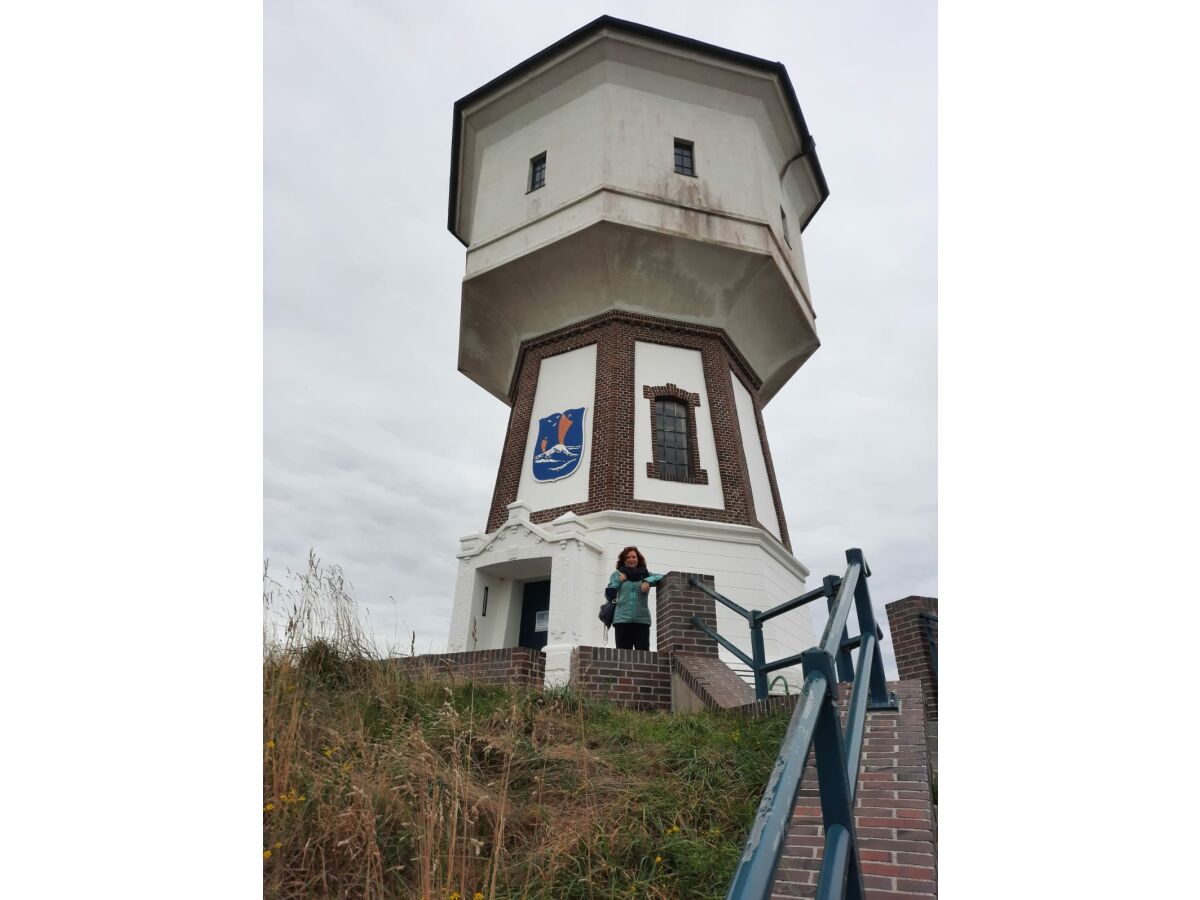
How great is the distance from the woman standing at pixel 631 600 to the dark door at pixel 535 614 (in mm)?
5041

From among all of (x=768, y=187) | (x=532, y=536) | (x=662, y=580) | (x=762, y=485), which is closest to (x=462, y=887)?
(x=662, y=580)

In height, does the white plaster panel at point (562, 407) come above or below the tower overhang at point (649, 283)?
below

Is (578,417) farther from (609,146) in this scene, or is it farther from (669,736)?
(669,736)

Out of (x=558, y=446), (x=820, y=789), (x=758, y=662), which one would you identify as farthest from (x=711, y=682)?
(x=558, y=446)

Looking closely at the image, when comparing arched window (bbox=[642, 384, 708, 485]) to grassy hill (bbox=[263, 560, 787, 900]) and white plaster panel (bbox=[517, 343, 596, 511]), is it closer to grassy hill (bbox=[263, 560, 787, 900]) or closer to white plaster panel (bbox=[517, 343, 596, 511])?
white plaster panel (bbox=[517, 343, 596, 511])

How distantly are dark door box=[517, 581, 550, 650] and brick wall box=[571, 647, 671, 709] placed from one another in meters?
6.02

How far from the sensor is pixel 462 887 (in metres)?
2.82

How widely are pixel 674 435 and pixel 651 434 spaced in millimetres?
617

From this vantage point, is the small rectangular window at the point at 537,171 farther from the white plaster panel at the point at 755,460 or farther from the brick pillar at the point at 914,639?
the brick pillar at the point at 914,639

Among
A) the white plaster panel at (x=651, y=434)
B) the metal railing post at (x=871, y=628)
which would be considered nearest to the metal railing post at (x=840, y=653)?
the metal railing post at (x=871, y=628)

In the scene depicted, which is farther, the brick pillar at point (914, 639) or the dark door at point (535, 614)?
the dark door at point (535, 614)

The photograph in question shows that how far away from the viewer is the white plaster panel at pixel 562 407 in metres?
14.5

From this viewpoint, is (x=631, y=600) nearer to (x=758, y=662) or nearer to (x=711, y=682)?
(x=711, y=682)

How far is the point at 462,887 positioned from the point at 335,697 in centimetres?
291
